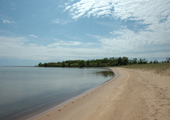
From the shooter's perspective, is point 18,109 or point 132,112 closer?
point 132,112

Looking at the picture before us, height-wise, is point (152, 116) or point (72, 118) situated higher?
point (152, 116)

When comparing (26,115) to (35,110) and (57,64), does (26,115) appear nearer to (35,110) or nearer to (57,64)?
(35,110)

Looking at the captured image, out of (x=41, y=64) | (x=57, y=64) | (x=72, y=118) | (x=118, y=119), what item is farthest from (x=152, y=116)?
(x=41, y=64)

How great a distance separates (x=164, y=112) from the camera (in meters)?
Answer: 4.66

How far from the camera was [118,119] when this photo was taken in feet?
14.7

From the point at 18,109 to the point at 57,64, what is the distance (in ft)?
584

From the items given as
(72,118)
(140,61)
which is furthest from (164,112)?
(140,61)

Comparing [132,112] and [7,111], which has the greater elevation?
[132,112]

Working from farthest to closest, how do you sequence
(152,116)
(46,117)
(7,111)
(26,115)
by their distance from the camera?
1. (7,111)
2. (26,115)
3. (46,117)
4. (152,116)

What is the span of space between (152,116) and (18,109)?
7.43 m

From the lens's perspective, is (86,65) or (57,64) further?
(57,64)

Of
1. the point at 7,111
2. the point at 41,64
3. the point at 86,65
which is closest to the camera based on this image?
the point at 7,111

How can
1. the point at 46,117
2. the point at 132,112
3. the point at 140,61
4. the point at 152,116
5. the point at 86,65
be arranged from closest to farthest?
the point at 152,116 < the point at 132,112 < the point at 46,117 < the point at 140,61 < the point at 86,65

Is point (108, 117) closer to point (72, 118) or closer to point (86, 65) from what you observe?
point (72, 118)
